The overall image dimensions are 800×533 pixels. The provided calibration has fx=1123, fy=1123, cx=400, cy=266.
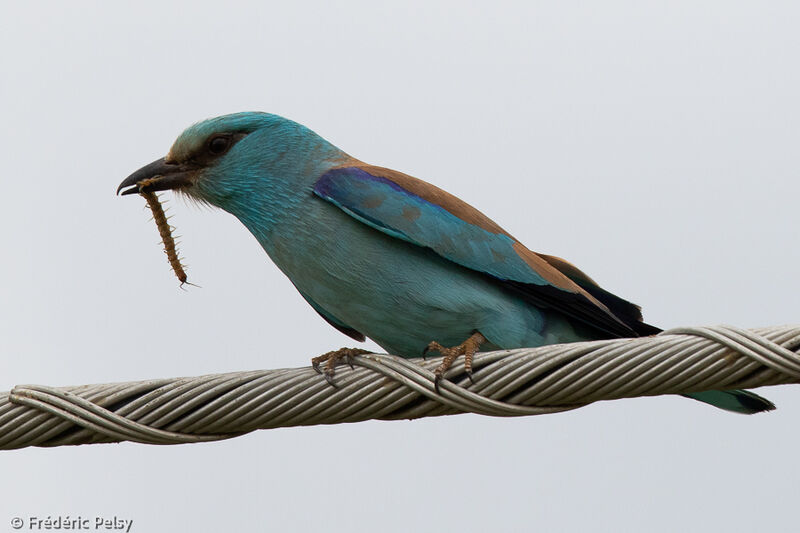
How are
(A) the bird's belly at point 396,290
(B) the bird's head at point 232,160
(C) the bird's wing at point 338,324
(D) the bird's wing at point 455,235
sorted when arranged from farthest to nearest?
(C) the bird's wing at point 338,324 < (B) the bird's head at point 232,160 < (D) the bird's wing at point 455,235 < (A) the bird's belly at point 396,290

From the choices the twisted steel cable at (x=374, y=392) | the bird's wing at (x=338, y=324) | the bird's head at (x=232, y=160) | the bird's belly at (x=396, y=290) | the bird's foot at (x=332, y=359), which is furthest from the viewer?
the bird's wing at (x=338, y=324)

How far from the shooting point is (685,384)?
3457mm

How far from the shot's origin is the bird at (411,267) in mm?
4801

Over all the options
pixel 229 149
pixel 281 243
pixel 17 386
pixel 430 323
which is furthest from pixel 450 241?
pixel 17 386

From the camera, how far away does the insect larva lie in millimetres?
Result: 5398

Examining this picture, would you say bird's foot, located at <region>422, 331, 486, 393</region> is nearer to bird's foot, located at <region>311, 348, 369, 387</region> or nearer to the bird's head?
bird's foot, located at <region>311, 348, 369, 387</region>

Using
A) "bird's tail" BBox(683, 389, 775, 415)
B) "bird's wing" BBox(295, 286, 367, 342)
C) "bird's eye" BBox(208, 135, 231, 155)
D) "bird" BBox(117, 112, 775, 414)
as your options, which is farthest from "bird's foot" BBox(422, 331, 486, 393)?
"bird's eye" BBox(208, 135, 231, 155)

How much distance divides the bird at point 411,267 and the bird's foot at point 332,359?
16mm

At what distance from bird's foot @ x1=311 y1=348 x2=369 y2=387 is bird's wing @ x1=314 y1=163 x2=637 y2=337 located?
1.93 feet

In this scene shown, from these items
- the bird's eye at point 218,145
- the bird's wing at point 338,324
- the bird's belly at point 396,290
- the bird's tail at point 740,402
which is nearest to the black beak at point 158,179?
the bird's eye at point 218,145

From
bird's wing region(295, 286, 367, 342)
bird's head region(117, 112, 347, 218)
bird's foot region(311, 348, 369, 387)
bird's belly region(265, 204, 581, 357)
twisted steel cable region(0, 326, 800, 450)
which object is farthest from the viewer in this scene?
bird's wing region(295, 286, 367, 342)

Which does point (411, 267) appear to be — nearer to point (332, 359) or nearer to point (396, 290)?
point (396, 290)

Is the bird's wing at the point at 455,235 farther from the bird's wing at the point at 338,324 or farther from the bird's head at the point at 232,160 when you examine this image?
the bird's wing at the point at 338,324

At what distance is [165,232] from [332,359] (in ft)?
5.37
